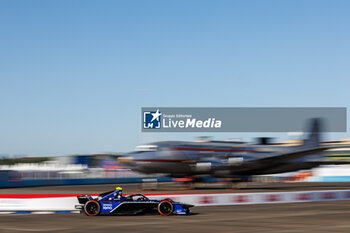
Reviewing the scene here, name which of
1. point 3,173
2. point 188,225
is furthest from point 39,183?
point 188,225

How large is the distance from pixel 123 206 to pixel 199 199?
5.25m

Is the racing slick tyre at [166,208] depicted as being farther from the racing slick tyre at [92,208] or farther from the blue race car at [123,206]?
the racing slick tyre at [92,208]

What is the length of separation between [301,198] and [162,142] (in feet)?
49.6

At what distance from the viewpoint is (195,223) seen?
1505cm

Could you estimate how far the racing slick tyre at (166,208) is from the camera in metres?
17.7

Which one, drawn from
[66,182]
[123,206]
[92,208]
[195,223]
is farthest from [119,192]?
[66,182]

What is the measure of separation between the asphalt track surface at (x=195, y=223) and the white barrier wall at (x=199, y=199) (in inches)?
78.4

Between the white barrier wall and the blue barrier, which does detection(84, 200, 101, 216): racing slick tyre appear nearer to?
the white barrier wall

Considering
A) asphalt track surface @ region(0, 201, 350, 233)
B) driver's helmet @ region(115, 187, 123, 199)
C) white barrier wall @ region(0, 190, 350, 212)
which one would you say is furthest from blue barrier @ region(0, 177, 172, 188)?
asphalt track surface @ region(0, 201, 350, 233)

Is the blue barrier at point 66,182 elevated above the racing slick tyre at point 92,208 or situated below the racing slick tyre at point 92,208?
above

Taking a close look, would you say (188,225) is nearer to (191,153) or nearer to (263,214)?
(263,214)

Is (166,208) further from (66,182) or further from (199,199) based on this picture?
(66,182)

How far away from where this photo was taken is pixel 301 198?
82.3 feet

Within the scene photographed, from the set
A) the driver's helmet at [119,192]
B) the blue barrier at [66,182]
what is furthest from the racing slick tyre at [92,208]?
the blue barrier at [66,182]
